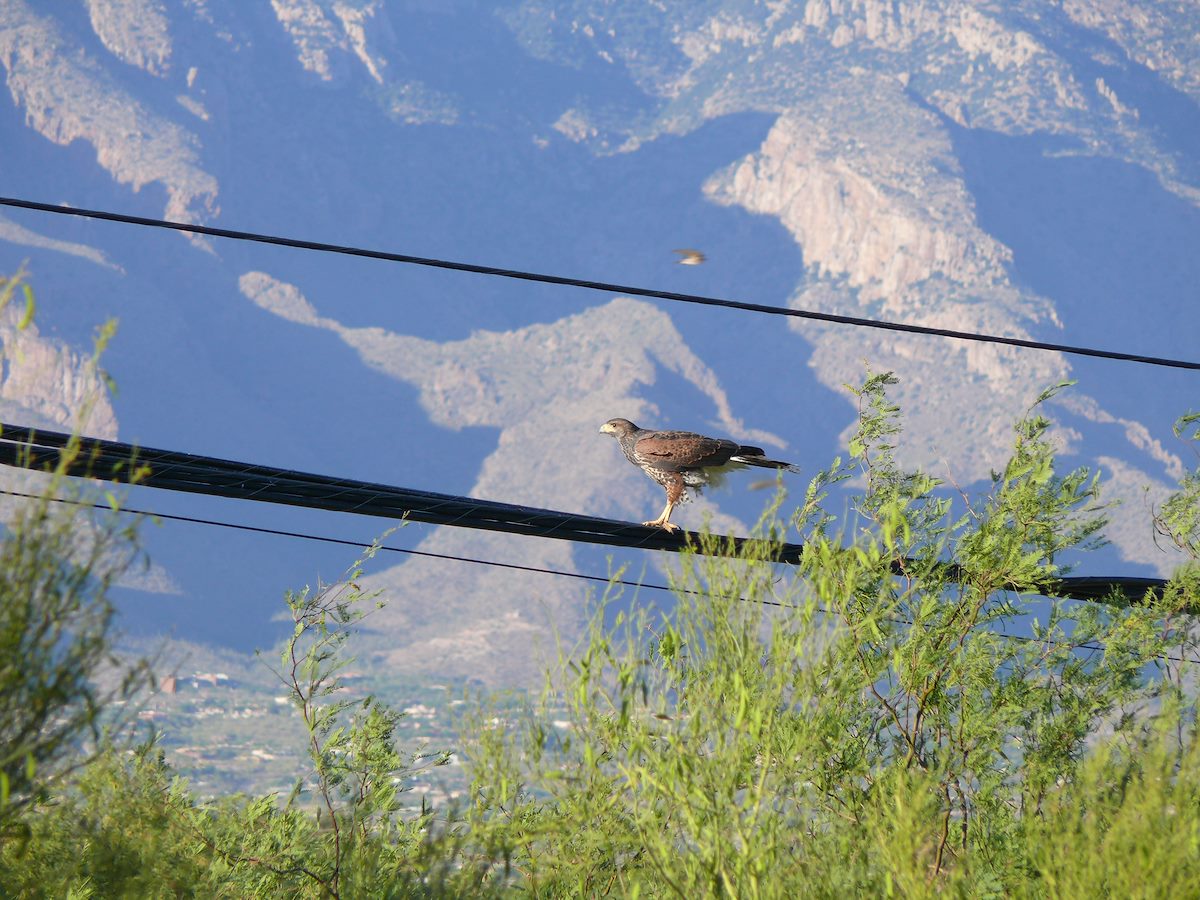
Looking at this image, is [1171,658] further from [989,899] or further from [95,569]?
[95,569]

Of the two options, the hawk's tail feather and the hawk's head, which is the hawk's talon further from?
the hawk's head

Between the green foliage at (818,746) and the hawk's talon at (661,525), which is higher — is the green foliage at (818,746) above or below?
below

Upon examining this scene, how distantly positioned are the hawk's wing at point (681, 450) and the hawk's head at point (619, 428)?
769 millimetres

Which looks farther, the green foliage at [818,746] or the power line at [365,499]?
the power line at [365,499]

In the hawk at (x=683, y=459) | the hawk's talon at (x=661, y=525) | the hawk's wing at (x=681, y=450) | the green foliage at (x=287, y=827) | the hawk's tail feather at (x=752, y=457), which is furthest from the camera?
the hawk's wing at (x=681, y=450)

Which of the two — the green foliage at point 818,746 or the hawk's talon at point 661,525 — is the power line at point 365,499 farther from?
the green foliage at point 818,746

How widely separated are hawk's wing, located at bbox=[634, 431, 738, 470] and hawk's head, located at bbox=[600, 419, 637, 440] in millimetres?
769

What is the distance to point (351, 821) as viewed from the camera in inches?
341

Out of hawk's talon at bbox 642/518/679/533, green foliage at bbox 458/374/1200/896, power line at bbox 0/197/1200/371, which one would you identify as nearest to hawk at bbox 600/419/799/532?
hawk's talon at bbox 642/518/679/533

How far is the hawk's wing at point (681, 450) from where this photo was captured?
10.6 m

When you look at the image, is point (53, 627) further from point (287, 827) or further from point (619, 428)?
point (619, 428)

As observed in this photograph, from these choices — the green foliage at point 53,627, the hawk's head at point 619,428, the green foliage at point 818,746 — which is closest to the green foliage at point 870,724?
the green foliage at point 818,746

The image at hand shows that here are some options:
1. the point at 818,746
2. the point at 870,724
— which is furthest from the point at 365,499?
the point at 870,724

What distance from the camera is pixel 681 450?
11.0 meters
